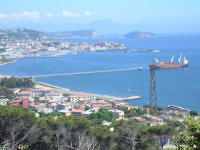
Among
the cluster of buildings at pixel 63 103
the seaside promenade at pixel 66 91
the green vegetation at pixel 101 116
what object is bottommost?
the seaside promenade at pixel 66 91

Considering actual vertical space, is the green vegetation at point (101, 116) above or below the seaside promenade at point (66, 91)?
above

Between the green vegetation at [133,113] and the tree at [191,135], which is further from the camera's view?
the green vegetation at [133,113]

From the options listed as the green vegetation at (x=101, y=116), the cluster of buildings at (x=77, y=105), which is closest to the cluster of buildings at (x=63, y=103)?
the cluster of buildings at (x=77, y=105)

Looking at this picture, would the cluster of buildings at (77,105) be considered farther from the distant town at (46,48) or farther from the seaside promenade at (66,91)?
the distant town at (46,48)

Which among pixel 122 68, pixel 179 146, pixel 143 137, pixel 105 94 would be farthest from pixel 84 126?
pixel 122 68

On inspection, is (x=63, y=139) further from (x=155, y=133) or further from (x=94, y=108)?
(x=94, y=108)

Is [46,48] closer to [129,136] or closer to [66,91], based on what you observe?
[66,91]

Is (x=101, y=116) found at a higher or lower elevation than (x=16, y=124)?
lower

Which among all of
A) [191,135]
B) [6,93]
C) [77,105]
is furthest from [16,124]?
[6,93]
